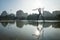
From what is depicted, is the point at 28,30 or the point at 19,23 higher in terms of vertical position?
the point at 19,23

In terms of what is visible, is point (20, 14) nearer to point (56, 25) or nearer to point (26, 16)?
point (26, 16)

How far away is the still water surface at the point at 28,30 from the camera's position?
6.10 feet

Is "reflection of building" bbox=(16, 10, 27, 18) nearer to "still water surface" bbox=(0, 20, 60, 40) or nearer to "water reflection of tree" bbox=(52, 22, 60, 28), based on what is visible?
"still water surface" bbox=(0, 20, 60, 40)

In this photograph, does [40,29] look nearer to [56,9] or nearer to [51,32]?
[51,32]

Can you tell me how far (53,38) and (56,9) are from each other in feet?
1.82

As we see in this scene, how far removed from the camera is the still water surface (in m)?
1.86

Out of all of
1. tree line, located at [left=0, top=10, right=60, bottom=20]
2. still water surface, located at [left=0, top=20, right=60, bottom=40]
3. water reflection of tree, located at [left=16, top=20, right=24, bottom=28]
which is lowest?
still water surface, located at [left=0, top=20, right=60, bottom=40]

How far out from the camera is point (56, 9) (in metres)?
1.87

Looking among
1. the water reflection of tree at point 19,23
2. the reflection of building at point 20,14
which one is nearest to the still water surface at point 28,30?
the water reflection of tree at point 19,23

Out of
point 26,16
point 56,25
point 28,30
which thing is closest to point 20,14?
point 26,16

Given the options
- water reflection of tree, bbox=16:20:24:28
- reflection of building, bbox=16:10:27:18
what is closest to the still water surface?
water reflection of tree, bbox=16:20:24:28

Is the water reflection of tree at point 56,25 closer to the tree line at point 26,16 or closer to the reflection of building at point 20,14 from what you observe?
the tree line at point 26,16

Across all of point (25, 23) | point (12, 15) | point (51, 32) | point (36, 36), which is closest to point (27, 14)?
point (25, 23)

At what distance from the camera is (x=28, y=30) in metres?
1.87
